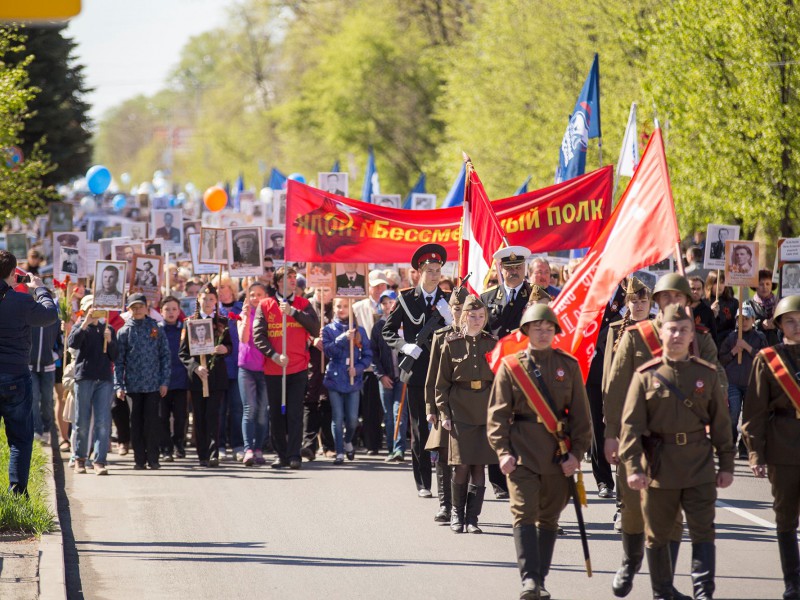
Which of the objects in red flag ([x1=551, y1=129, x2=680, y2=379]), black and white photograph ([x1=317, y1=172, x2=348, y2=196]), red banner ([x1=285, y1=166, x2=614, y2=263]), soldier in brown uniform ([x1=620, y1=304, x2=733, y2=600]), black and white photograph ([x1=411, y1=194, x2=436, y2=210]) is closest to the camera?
soldier in brown uniform ([x1=620, y1=304, x2=733, y2=600])

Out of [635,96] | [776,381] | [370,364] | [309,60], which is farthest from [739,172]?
[309,60]

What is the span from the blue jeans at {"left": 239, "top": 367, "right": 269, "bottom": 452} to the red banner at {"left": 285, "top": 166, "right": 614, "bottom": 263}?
1.45 metres

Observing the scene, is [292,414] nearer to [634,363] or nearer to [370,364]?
[370,364]

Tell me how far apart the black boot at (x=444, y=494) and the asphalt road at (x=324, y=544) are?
0.12 meters

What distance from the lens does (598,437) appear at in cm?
1209

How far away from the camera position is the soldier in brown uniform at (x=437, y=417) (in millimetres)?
10594

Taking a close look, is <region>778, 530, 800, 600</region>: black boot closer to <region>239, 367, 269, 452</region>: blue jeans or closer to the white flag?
<region>239, 367, 269, 452</region>: blue jeans

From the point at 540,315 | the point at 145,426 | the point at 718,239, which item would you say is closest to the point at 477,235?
the point at 540,315

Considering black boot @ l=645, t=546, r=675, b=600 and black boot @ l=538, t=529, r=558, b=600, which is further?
black boot @ l=538, t=529, r=558, b=600

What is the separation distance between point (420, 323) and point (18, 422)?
11.6ft

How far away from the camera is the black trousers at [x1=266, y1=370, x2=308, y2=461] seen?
14445mm

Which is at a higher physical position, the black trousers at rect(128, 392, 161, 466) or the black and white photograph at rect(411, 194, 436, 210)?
the black and white photograph at rect(411, 194, 436, 210)

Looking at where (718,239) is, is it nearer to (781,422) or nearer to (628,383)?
(628,383)

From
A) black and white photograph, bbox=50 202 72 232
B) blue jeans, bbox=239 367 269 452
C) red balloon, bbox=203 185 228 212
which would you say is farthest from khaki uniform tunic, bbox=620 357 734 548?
red balloon, bbox=203 185 228 212
